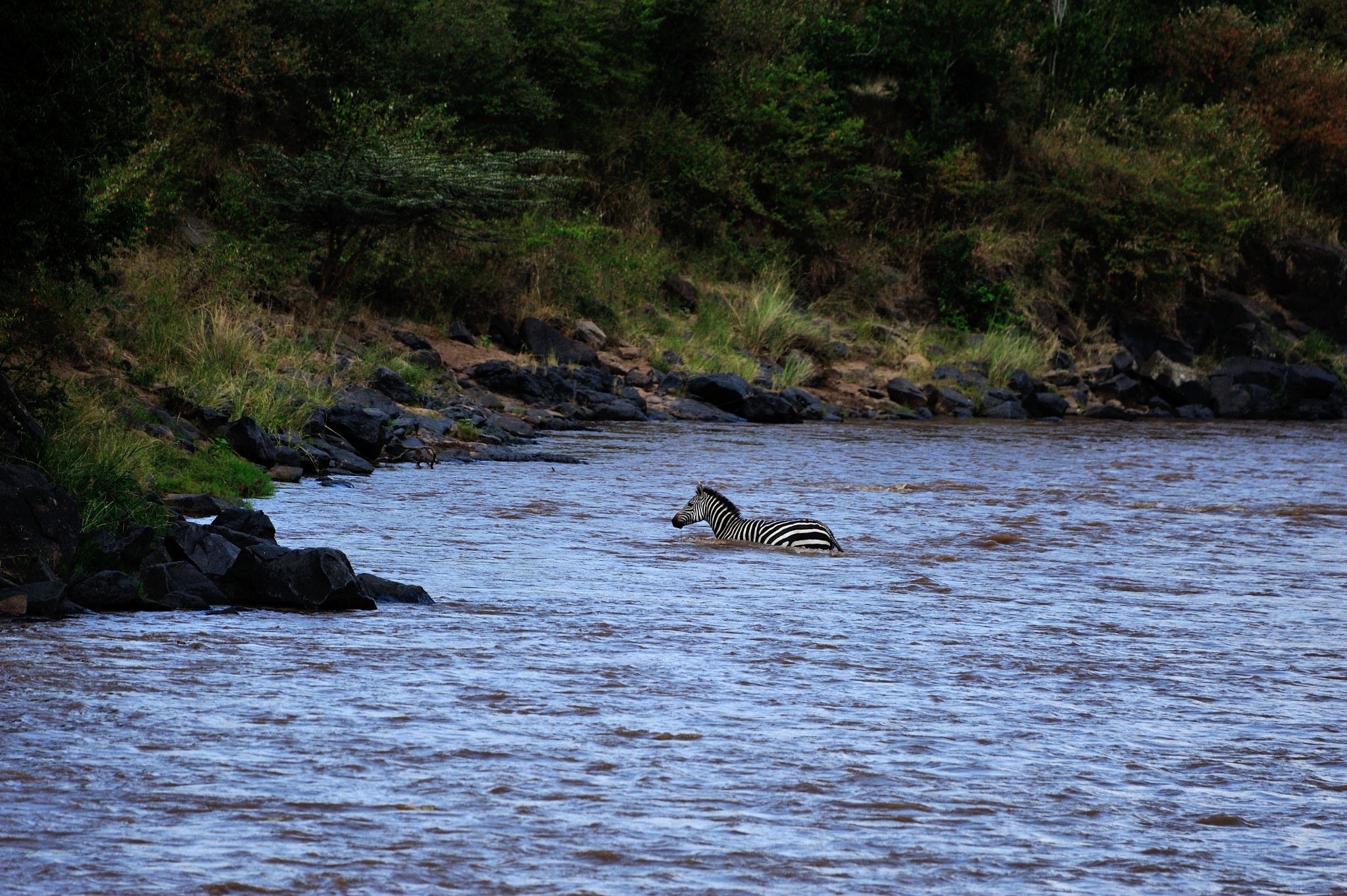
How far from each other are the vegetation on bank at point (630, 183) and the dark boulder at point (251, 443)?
0.61 meters

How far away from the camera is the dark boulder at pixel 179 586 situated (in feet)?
30.9

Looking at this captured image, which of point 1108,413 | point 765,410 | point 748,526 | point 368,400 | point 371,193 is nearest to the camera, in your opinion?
point 748,526

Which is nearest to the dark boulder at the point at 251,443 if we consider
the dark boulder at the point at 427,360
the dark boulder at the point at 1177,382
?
the dark boulder at the point at 427,360

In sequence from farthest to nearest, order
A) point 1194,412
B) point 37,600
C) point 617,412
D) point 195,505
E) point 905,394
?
point 1194,412 < point 905,394 < point 617,412 < point 195,505 < point 37,600

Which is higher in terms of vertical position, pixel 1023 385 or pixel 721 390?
pixel 1023 385

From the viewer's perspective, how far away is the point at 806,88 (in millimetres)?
39562

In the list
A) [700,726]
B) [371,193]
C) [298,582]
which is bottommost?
[700,726]

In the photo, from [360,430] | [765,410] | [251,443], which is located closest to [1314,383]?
[765,410]

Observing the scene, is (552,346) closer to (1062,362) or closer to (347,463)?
(347,463)

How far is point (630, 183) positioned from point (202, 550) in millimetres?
29585

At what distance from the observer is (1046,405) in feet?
114

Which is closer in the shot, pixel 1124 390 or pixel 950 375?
pixel 950 375

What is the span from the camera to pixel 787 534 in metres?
13.0

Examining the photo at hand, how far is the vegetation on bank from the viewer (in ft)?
51.2
